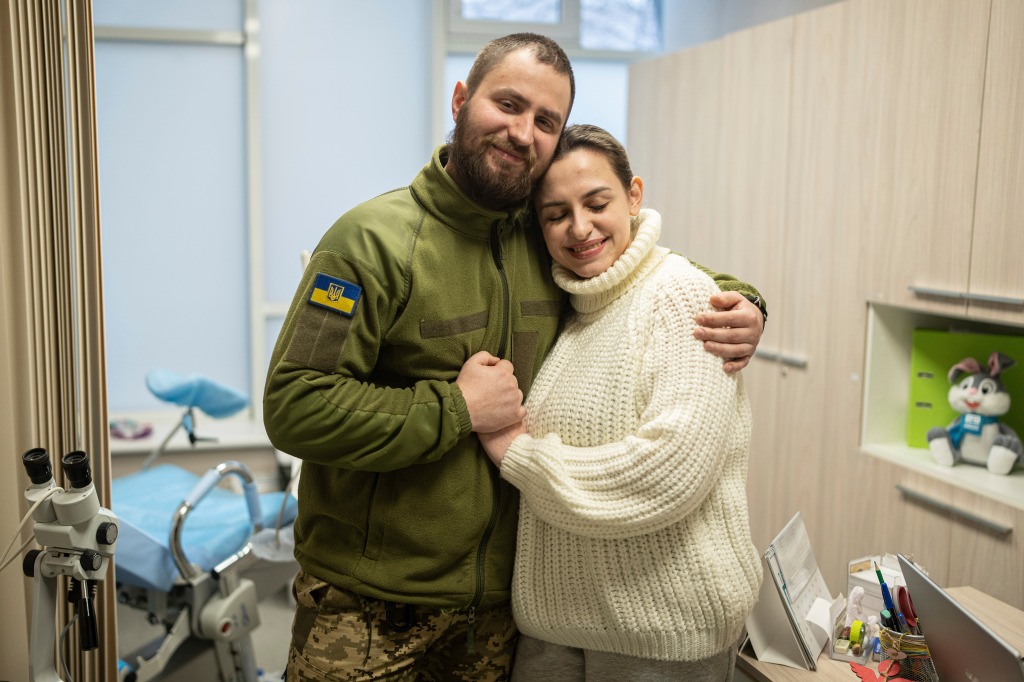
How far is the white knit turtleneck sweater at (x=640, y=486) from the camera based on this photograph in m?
1.32

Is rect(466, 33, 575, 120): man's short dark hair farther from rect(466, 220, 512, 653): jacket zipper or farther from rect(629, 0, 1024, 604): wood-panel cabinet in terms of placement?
rect(629, 0, 1024, 604): wood-panel cabinet

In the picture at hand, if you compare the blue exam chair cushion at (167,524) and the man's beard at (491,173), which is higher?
the man's beard at (491,173)

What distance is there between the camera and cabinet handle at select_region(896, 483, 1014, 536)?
222 cm

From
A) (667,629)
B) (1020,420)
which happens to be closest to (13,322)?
(667,629)

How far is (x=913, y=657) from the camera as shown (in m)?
1.44

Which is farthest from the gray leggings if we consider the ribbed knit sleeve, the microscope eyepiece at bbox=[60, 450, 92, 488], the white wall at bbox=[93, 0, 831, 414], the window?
the window

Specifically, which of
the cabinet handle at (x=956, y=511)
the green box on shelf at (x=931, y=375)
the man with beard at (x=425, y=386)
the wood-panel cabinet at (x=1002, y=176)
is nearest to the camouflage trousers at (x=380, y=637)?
the man with beard at (x=425, y=386)

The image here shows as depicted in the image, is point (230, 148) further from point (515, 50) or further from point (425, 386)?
point (425, 386)

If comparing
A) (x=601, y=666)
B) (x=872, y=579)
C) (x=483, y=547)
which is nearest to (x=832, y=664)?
(x=872, y=579)

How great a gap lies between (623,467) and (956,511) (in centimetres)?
150

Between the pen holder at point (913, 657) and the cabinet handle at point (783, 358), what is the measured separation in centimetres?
155

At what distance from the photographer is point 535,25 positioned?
435 cm

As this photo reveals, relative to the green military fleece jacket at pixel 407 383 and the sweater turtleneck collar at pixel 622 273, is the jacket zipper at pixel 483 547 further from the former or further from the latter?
the sweater turtleneck collar at pixel 622 273

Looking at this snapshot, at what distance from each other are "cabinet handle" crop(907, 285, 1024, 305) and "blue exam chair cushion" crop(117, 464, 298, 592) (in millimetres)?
2007
